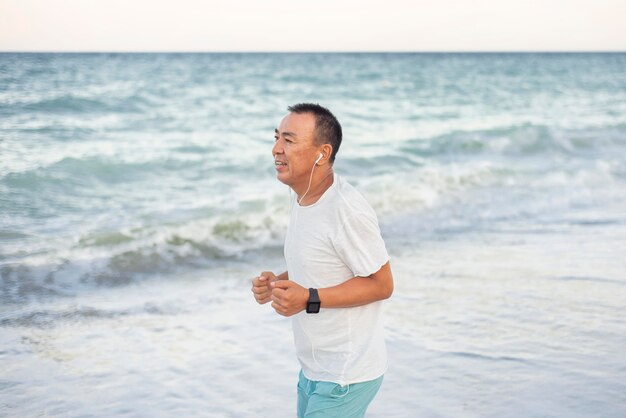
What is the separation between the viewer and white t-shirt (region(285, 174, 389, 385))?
2.80 m

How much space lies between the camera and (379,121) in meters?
22.1

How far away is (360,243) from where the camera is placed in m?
2.78

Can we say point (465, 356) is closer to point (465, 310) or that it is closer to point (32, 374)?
point (465, 310)

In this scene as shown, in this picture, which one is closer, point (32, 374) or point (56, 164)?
point (32, 374)

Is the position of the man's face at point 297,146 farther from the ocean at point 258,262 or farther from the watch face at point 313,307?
the ocean at point 258,262

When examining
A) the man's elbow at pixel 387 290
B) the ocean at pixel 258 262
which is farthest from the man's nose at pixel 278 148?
the ocean at pixel 258 262

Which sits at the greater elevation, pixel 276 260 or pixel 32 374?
pixel 276 260

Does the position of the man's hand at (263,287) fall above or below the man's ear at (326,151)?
below

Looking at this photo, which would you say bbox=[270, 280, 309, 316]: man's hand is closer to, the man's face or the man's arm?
the man's arm

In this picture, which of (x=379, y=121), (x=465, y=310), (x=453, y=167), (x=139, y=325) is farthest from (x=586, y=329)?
(x=379, y=121)

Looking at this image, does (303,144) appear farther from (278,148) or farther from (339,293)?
(339,293)

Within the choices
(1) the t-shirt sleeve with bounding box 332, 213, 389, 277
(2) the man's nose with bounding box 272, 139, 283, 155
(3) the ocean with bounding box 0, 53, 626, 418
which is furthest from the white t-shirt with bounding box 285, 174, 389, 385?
(3) the ocean with bounding box 0, 53, 626, 418

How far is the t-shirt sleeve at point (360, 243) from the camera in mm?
2785

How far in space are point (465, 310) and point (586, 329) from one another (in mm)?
950
